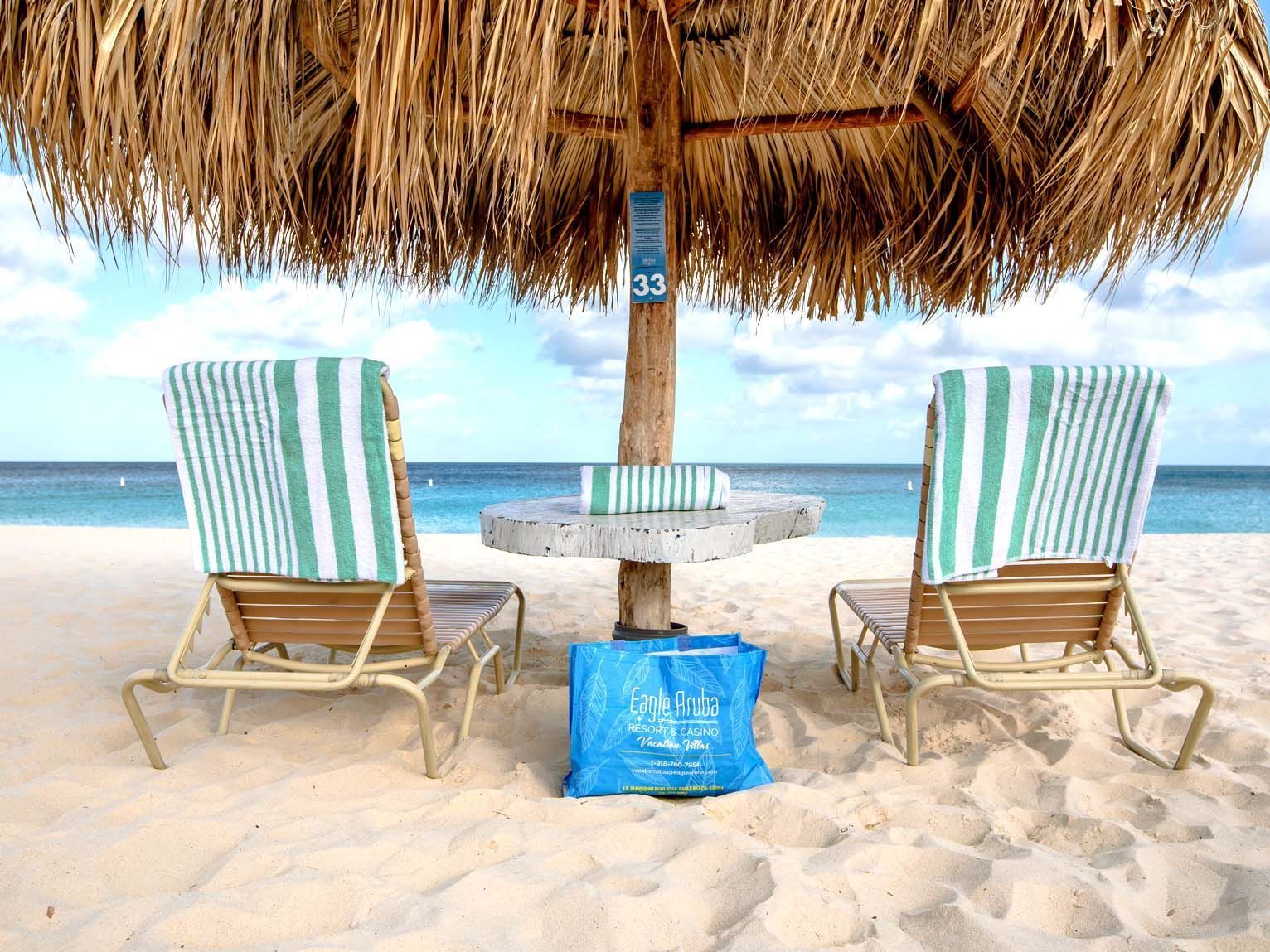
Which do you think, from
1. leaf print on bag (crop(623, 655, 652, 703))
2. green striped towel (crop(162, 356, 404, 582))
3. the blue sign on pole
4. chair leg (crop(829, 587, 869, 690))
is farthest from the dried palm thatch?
chair leg (crop(829, 587, 869, 690))

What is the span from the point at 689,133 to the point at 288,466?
6.30ft

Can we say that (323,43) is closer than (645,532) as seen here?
No

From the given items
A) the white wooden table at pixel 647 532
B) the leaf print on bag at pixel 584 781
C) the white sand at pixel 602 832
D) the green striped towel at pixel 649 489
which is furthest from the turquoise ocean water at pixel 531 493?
the leaf print on bag at pixel 584 781

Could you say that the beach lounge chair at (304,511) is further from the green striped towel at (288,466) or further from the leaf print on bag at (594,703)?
the leaf print on bag at (594,703)

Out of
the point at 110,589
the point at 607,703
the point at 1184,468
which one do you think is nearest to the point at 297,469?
the point at 607,703

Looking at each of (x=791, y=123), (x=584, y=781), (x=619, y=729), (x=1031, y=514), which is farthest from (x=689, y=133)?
(x=584, y=781)

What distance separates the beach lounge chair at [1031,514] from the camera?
176 cm

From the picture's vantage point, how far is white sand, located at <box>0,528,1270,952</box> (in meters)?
1.22

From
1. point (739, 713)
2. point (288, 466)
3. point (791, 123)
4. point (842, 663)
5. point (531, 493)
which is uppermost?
point (791, 123)

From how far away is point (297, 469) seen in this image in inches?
69.9

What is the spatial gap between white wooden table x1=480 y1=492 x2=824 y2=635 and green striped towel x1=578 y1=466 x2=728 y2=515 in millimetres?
38

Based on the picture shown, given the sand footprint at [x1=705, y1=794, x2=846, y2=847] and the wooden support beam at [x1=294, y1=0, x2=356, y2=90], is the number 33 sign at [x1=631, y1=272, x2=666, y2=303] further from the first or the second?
the sand footprint at [x1=705, y1=794, x2=846, y2=847]

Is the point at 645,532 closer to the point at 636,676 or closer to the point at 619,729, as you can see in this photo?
the point at 636,676

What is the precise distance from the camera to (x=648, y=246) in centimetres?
272
